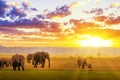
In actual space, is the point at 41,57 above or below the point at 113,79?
above

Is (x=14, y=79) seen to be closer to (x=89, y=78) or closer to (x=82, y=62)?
(x=89, y=78)

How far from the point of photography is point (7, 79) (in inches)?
945

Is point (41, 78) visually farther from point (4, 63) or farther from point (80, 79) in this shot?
point (4, 63)

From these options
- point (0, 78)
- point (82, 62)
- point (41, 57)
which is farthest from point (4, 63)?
point (0, 78)

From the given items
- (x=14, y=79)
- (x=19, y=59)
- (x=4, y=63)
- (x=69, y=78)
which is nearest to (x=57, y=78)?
(x=69, y=78)

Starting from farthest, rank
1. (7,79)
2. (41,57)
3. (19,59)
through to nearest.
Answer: (41,57)
(19,59)
(7,79)

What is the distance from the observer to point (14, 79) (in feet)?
78.9

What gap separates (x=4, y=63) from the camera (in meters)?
51.9

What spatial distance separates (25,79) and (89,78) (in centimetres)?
420

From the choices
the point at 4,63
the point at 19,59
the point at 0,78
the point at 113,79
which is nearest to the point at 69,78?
the point at 113,79

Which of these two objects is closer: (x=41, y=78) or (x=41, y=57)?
(x=41, y=78)

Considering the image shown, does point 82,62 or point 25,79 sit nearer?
point 25,79

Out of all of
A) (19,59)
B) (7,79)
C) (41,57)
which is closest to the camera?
(7,79)

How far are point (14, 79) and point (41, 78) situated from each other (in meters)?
1.74
